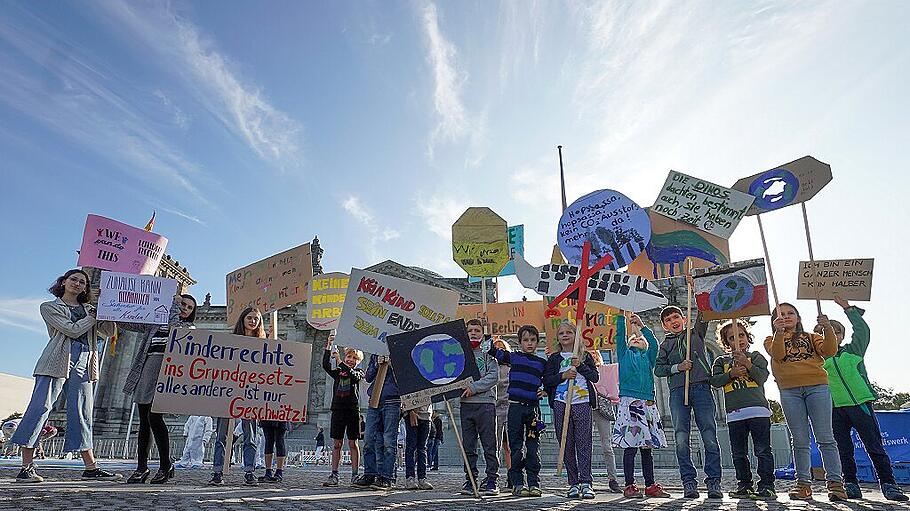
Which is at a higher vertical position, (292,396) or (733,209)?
(733,209)

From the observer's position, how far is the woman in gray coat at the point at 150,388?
6.48 m

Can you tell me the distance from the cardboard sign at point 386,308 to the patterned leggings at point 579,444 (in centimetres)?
193

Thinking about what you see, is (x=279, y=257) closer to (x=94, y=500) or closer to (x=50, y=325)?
(x=50, y=325)

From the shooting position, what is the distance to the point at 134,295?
30.2 ft

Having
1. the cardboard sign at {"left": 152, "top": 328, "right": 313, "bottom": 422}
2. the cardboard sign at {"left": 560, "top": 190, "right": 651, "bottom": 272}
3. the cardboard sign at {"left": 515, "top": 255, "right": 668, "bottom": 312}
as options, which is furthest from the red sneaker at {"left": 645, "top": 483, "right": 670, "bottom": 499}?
the cardboard sign at {"left": 152, "top": 328, "right": 313, "bottom": 422}

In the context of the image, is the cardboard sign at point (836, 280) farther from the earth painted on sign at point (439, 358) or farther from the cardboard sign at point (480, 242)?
the earth painted on sign at point (439, 358)

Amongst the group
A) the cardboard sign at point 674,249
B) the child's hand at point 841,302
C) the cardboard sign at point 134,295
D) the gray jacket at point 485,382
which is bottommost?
the gray jacket at point 485,382

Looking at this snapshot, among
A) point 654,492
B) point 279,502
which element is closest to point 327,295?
point 279,502

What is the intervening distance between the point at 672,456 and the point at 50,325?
21020mm

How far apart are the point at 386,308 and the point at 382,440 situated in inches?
74.7

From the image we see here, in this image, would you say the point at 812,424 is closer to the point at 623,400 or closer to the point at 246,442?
the point at 623,400

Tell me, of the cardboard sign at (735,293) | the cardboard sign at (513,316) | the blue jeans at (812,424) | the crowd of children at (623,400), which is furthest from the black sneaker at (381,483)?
the cardboard sign at (513,316)

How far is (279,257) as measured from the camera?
8984mm

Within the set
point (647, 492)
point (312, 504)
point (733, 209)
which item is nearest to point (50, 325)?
point (312, 504)
